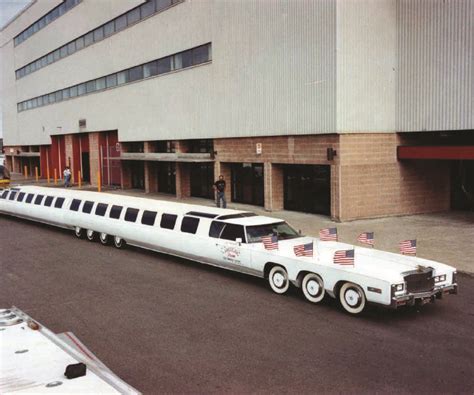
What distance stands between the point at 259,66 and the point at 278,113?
2.47 metres

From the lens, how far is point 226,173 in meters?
27.0

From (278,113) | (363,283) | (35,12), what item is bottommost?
(363,283)

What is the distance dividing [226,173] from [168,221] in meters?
12.6

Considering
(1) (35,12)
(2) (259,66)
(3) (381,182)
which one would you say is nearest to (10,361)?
(3) (381,182)

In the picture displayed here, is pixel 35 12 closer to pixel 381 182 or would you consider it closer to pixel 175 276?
pixel 381 182

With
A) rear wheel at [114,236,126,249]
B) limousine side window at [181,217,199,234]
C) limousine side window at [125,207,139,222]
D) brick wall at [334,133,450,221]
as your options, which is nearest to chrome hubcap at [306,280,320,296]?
limousine side window at [181,217,199,234]

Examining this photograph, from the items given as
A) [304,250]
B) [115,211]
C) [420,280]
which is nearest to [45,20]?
[115,211]

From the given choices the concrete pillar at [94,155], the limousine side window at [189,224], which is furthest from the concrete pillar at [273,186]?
the concrete pillar at [94,155]

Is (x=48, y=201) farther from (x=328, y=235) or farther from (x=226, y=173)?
(x=328, y=235)

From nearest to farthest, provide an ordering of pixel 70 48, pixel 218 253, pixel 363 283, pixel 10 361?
pixel 10 361
pixel 363 283
pixel 218 253
pixel 70 48

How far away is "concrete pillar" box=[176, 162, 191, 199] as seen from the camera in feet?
99.1

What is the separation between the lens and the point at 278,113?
73.9 ft

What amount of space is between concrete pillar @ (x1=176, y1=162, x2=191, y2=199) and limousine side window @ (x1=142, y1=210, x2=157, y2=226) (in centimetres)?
1458

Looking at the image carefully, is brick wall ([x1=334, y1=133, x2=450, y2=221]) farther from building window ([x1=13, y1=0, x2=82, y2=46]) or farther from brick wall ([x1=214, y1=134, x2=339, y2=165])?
building window ([x1=13, y1=0, x2=82, y2=46])
